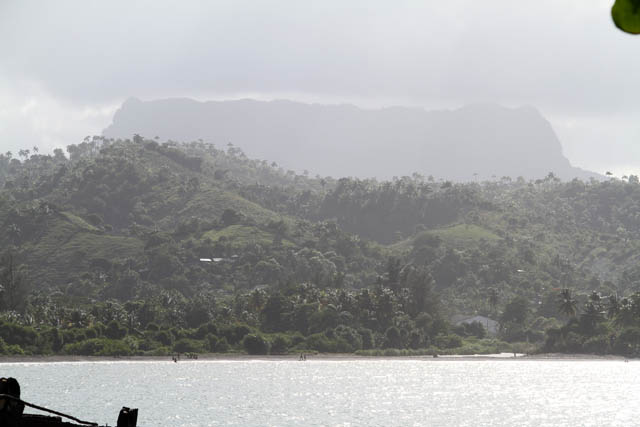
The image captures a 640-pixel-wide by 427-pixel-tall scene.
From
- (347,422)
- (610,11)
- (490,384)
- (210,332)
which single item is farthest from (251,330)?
(610,11)

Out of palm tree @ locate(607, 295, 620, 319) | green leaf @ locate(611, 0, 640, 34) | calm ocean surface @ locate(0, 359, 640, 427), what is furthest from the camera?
palm tree @ locate(607, 295, 620, 319)

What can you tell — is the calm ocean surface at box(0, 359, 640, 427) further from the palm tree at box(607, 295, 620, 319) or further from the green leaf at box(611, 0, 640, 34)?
the green leaf at box(611, 0, 640, 34)

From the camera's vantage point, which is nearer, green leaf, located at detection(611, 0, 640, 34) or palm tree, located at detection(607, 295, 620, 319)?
green leaf, located at detection(611, 0, 640, 34)

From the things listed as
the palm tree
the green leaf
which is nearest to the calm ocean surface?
the palm tree

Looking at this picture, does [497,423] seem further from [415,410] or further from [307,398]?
[307,398]

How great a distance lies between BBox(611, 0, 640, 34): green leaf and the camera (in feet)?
10.4

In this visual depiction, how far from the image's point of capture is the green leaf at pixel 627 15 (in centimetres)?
318

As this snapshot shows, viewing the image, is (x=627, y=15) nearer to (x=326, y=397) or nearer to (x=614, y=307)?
(x=326, y=397)

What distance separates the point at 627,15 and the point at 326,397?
467ft

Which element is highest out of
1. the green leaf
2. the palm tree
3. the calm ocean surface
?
the palm tree

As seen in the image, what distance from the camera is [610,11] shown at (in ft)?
10.8

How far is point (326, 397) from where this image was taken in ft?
467

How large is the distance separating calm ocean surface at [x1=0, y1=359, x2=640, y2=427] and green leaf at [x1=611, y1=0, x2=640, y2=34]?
103 metres

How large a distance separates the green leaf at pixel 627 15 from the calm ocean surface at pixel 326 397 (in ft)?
336
